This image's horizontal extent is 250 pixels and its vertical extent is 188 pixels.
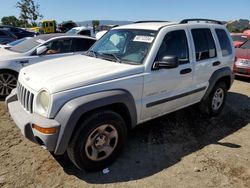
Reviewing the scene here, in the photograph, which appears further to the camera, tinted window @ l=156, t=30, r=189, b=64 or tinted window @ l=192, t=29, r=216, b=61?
tinted window @ l=192, t=29, r=216, b=61

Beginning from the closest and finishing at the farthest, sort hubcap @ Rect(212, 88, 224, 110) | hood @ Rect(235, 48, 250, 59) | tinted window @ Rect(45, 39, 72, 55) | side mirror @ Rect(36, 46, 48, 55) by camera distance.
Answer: hubcap @ Rect(212, 88, 224, 110) < side mirror @ Rect(36, 46, 48, 55) < tinted window @ Rect(45, 39, 72, 55) < hood @ Rect(235, 48, 250, 59)

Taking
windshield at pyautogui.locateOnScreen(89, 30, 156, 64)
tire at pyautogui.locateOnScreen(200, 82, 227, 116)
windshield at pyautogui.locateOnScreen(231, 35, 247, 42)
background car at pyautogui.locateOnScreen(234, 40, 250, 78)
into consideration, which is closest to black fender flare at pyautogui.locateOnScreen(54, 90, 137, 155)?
windshield at pyautogui.locateOnScreen(89, 30, 156, 64)

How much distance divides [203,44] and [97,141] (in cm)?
256

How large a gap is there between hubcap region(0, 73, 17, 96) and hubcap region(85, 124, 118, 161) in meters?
3.72

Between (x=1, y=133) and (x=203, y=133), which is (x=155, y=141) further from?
(x=1, y=133)

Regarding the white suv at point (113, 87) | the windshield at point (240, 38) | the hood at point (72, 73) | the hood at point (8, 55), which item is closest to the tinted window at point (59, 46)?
the hood at point (8, 55)

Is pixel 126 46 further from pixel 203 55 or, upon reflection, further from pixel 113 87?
pixel 203 55

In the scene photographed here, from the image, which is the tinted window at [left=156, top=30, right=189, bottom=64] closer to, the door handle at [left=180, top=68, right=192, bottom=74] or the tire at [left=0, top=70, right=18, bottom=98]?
the door handle at [left=180, top=68, right=192, bottom=74]

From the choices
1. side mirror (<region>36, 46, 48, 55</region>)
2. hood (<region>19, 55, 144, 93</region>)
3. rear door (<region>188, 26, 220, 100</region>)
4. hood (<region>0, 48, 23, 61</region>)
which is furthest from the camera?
side mirror (<region>36, 46, 48, 55</region>)

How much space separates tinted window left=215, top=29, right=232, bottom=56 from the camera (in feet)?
17.1

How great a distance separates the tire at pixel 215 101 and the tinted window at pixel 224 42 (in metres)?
0.62

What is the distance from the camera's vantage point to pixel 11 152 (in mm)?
4016

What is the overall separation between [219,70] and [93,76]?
2.73 m

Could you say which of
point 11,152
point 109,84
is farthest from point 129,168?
point 11,152
